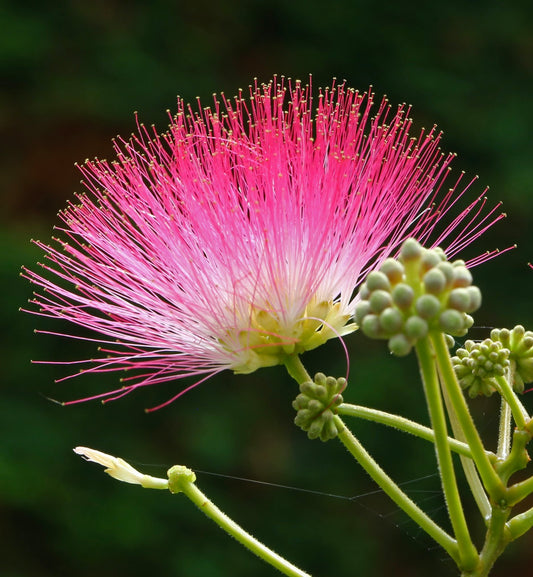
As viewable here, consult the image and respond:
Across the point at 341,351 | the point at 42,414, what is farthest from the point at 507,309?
the point at 42,414

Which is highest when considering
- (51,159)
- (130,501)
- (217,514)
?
(51,159)

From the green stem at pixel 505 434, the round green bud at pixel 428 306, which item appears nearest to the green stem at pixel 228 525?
the green stem at pixel 505 434

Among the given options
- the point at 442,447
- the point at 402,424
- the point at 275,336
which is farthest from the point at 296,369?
the point at 442,447

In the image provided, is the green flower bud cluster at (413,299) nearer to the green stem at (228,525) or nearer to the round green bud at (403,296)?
the round green bud at (403,296)

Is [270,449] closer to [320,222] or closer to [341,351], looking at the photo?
[341,351]

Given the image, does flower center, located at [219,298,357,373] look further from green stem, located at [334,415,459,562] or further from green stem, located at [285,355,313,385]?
green stem, located at [334,415,459,562]

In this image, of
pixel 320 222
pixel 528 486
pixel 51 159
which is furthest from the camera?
pixel 51 159

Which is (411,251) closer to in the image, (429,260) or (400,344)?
(429,260)

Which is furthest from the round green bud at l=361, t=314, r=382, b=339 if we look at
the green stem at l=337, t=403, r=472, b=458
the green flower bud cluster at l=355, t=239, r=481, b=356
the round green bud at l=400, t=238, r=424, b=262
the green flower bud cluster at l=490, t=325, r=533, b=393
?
the green flower bud cluster at l=490, t=325, r=533, b=393
